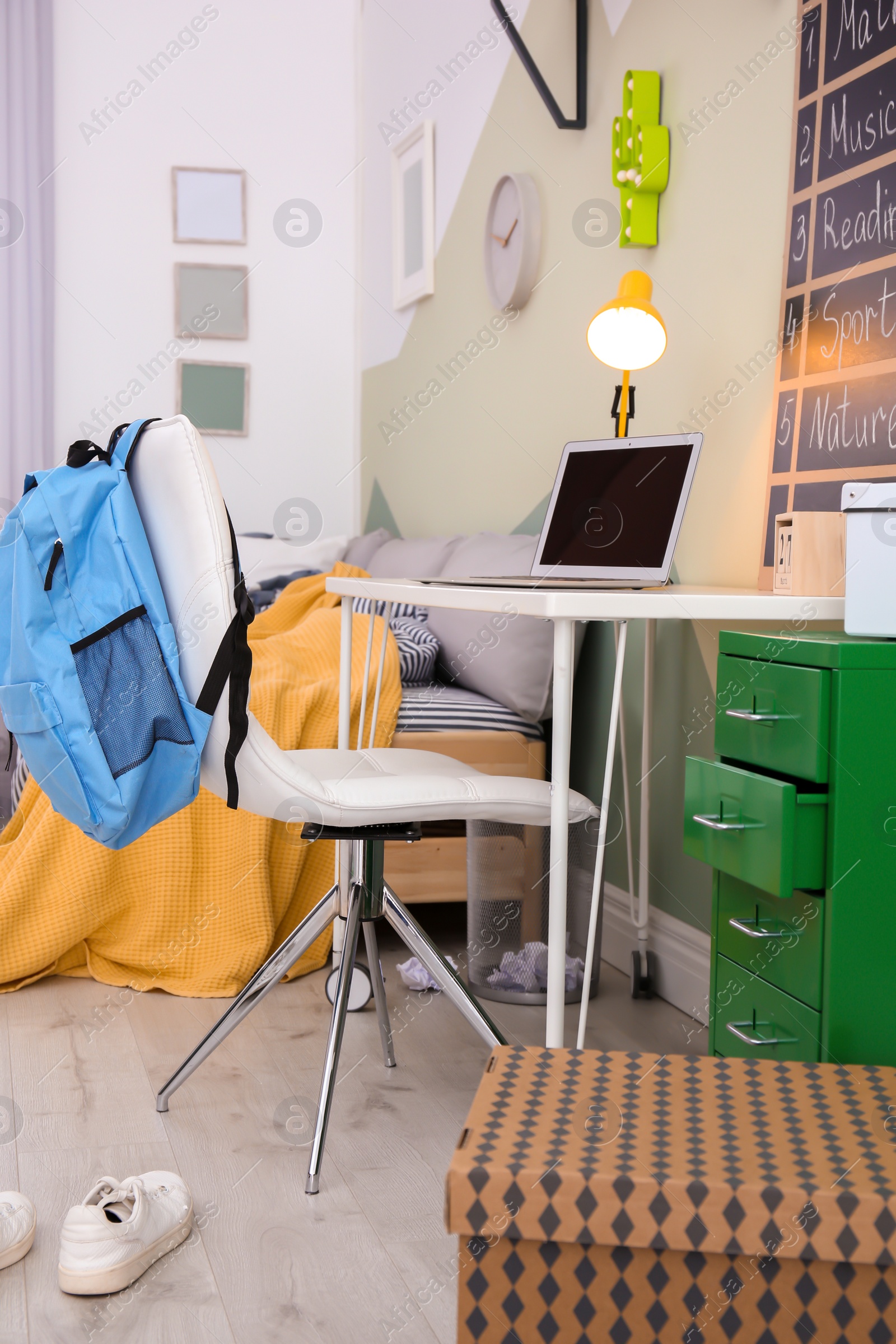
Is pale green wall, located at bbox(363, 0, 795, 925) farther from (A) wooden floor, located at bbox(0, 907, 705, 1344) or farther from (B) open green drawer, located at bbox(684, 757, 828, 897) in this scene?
(B) open green drawer, located at bbox(684, 757, 828, 897)

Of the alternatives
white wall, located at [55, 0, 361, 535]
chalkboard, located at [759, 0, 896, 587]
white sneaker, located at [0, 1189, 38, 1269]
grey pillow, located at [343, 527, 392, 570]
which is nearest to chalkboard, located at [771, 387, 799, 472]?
chalkboard, located at [759, 0, 896, 587]

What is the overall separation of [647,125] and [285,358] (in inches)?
102

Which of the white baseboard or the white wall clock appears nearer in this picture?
the white baseboard

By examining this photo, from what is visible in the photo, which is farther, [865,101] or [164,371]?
[164,371]

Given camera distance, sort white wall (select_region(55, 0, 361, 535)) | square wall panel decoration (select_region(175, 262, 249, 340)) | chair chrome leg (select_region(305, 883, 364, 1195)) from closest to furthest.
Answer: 1. chair chrome leg (select_region(305, 883, 364, 1195))
2. white wall (select_region(55, 0, 361, 535))
3. square wall panel decoration (select_region(175, 262, 249, 340))

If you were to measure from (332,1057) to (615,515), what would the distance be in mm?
871

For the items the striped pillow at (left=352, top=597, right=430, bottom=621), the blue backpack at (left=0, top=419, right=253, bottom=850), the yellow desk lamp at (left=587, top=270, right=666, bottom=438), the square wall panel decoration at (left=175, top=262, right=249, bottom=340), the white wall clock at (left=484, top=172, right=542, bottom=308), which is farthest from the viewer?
the square wall panel decoration at (left=175, top=262, right=249, bottom=340)

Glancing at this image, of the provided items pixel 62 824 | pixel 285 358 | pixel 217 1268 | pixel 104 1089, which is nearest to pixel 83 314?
pixel 285 358

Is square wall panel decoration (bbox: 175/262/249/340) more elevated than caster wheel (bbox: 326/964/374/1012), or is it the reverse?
square wall panel decoration (bbox: 175/262/249/340)

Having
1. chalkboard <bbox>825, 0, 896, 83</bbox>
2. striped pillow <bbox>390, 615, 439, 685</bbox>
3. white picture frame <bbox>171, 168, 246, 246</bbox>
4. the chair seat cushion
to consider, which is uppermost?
white picture frame <bbox>171, 168, 246, 246</bbox>

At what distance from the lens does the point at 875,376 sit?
162 cm

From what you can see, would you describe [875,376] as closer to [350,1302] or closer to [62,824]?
[350,1302]

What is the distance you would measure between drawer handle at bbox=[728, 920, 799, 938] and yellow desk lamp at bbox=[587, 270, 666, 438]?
2.90ft

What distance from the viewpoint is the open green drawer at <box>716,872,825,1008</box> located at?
1.25m
